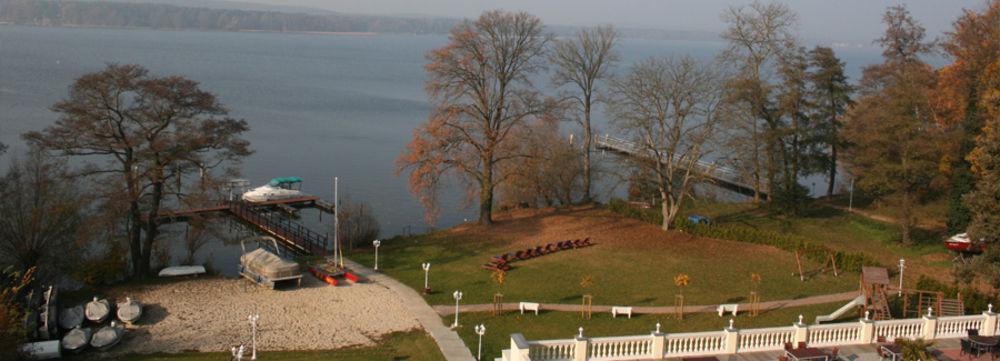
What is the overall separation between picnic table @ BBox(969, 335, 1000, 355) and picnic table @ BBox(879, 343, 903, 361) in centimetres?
206

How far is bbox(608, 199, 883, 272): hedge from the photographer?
3033cm

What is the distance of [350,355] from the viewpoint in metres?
21.6

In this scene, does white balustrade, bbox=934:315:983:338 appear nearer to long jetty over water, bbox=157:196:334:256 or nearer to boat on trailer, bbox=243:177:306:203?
long jetty over water, bbox=157:196:334:256

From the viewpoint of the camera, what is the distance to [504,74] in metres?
38.7

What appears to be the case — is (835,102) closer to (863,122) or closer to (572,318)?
(863,122)

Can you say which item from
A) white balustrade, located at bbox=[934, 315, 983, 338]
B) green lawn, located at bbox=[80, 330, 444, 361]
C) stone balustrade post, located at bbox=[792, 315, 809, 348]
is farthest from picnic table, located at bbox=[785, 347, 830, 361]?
green lawn, located at bbox=[80, 330, 444, 361]

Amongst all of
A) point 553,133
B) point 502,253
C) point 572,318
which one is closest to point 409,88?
point 553,133

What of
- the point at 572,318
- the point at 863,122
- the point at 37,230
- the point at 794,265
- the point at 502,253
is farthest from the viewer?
the point at 863,122

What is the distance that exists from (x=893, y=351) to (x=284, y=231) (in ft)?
89.7

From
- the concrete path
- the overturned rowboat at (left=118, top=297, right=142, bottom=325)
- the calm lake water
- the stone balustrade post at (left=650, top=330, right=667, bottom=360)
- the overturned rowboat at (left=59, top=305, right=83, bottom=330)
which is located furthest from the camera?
the calm lake water

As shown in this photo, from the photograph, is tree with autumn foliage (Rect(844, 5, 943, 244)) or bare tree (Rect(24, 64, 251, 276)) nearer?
bare tree (Rect(24, 64, 251, 276))

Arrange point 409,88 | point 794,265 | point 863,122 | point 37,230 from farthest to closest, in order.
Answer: point 409,88, point 863,122, point 794,265, point 37,230

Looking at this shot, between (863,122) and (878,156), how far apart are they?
2248 mm

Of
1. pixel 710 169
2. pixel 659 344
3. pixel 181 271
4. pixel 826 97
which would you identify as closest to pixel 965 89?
pixel 826 97
